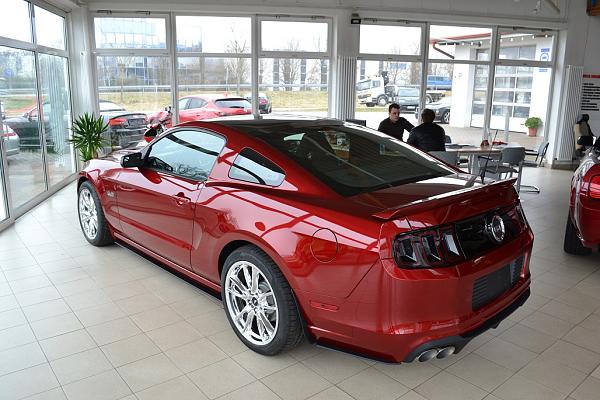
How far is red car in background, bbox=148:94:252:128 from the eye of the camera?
31.2 feet

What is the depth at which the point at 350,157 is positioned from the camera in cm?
298

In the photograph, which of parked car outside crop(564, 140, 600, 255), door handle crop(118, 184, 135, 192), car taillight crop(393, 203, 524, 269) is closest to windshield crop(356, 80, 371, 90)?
parked car outside crop(564, 140, 600, 255)

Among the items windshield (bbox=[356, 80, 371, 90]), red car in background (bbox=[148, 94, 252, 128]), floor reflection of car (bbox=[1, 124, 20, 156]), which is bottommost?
floor reflection of car (bbox=[1, 124, 20, 156])

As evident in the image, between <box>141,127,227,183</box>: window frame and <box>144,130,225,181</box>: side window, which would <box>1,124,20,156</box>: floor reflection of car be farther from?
<box>144,130,225,181</box>: side window

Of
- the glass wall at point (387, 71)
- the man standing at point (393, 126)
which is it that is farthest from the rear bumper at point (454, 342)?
the glass wall at point (387, 71)

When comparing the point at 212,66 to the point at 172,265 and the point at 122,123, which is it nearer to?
the point at 122,123

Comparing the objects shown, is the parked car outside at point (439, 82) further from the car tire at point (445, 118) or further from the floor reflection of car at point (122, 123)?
the floor reflection of car at point (122, 123)

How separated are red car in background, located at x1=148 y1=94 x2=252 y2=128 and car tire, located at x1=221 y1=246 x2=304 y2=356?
22.9 feet

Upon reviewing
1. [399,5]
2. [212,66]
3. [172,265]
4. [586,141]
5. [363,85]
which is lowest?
[172,265]

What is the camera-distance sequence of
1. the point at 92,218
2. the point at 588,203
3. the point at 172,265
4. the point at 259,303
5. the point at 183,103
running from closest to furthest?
the point at 259,303 → the point at 172,265 → the point at 588,203 → the point at 92,218 → the point at 183,103

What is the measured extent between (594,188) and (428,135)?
267 cm

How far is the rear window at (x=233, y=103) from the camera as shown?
962 centimetres

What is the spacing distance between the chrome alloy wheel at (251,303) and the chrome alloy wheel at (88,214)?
2200 millimetres

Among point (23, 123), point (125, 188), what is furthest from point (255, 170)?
point (23, 123)
